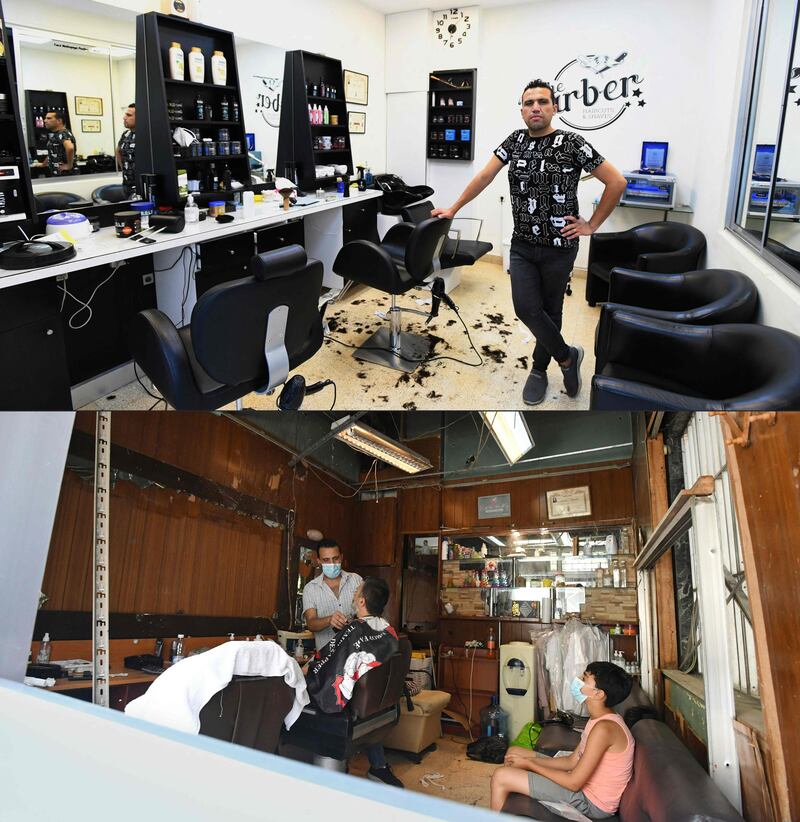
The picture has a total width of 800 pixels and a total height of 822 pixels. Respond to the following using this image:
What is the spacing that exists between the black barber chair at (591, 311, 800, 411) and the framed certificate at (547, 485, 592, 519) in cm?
77

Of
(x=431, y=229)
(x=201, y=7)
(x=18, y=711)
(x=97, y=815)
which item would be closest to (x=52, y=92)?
(x=201, y=7)

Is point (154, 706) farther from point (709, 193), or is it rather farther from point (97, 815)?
point (709, 193)

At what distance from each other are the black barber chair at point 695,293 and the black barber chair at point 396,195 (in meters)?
3.34

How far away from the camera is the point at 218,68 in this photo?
4.53m

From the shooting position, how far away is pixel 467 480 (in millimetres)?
939

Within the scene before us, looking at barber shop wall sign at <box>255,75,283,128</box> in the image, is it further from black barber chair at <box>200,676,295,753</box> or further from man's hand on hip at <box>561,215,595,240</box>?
black barber chair at <box>200,676,295,753</box>

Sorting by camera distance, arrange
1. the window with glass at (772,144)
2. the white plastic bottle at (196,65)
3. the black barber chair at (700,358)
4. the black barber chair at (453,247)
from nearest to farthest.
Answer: the black barber chair at (700,358)
the window with glass at (772,144)
the white plastic bottle at (196,65)
the black barber chair at (453,247)

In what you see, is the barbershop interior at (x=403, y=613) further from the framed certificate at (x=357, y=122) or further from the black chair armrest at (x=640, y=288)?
the framed certificate at (x=357, y=122)

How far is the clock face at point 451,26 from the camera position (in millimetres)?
6836

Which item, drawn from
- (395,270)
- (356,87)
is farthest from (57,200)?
(356,87)

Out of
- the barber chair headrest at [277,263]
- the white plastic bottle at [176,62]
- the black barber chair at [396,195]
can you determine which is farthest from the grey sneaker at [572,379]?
the black barber chair at [396,195]

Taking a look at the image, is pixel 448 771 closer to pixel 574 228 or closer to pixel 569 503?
pixel 569 503

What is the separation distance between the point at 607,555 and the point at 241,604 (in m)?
0.54

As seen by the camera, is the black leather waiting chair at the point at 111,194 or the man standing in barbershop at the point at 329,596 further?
the black leather waiting chair at the point at 111,194
